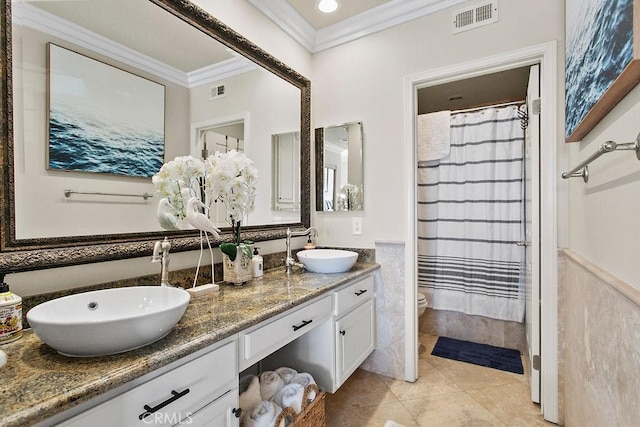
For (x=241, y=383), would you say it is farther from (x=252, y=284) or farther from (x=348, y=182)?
(x=348, y=182)

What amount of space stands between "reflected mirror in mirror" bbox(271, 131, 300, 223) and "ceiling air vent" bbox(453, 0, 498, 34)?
1.21 m

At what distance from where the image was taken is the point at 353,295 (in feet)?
6.01

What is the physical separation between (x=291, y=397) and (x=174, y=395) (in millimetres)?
670

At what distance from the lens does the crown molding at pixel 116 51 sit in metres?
1.05

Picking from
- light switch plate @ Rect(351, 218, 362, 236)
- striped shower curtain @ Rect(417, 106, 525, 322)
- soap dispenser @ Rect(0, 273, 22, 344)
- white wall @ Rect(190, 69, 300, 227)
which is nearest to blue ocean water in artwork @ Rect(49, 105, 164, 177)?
white wall @ Rect(190, 69, 300, 227)

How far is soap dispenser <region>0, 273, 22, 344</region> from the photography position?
849 millimetres

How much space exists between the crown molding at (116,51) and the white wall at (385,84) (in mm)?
799

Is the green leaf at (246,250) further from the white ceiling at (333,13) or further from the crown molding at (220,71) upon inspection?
the white ceiling at (333,13)

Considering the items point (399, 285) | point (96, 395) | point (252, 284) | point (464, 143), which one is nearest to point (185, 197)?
point (252, 284)

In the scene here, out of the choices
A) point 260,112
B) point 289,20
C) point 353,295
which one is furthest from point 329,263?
point 289,20

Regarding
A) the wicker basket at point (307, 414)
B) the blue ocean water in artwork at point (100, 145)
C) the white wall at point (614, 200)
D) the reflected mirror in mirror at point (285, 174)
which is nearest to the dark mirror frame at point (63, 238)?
the blue ocean water in artwork at point (100, 145)

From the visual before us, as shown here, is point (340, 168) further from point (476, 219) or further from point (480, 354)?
point (480, 354)

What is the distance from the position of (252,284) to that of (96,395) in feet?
3.02

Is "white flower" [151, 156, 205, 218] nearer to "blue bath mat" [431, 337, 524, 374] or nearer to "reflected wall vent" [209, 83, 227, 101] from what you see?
"reflected wall vent" [209, 83, 227, 101]
